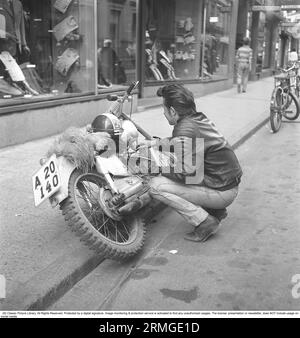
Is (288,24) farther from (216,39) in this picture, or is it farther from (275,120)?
(275,120)

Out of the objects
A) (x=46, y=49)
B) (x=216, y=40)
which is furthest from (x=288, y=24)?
(x=46, y=49)

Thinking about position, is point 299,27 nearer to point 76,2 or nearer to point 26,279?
point 76,2

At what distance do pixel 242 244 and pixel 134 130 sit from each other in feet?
4.40

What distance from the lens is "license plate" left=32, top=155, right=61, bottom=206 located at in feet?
11.0

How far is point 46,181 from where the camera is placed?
3402mm

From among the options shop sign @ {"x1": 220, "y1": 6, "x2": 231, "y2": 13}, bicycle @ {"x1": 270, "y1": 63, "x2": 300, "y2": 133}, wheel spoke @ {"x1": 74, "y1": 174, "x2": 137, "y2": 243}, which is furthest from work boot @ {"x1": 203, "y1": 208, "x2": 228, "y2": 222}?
shop sign @ {"x1": 220, "y1": 6, "x2": 231, "y2": 13}

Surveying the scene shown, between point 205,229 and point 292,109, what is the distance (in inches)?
287

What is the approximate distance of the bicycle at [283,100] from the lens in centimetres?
914

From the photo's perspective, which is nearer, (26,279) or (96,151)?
(26,279)

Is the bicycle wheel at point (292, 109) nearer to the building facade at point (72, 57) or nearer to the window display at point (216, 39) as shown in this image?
the building facade at point (72, 57)

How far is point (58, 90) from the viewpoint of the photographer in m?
8.16

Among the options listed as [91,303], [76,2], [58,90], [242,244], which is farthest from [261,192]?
[76,2]

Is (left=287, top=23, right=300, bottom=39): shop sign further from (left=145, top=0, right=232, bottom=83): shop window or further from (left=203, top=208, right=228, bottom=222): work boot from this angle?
(left=203, top=208, right=228, bottom=222): work boot

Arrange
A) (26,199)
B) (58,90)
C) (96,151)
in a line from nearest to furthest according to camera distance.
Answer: (96,151) < (26,199) < (58,90)
